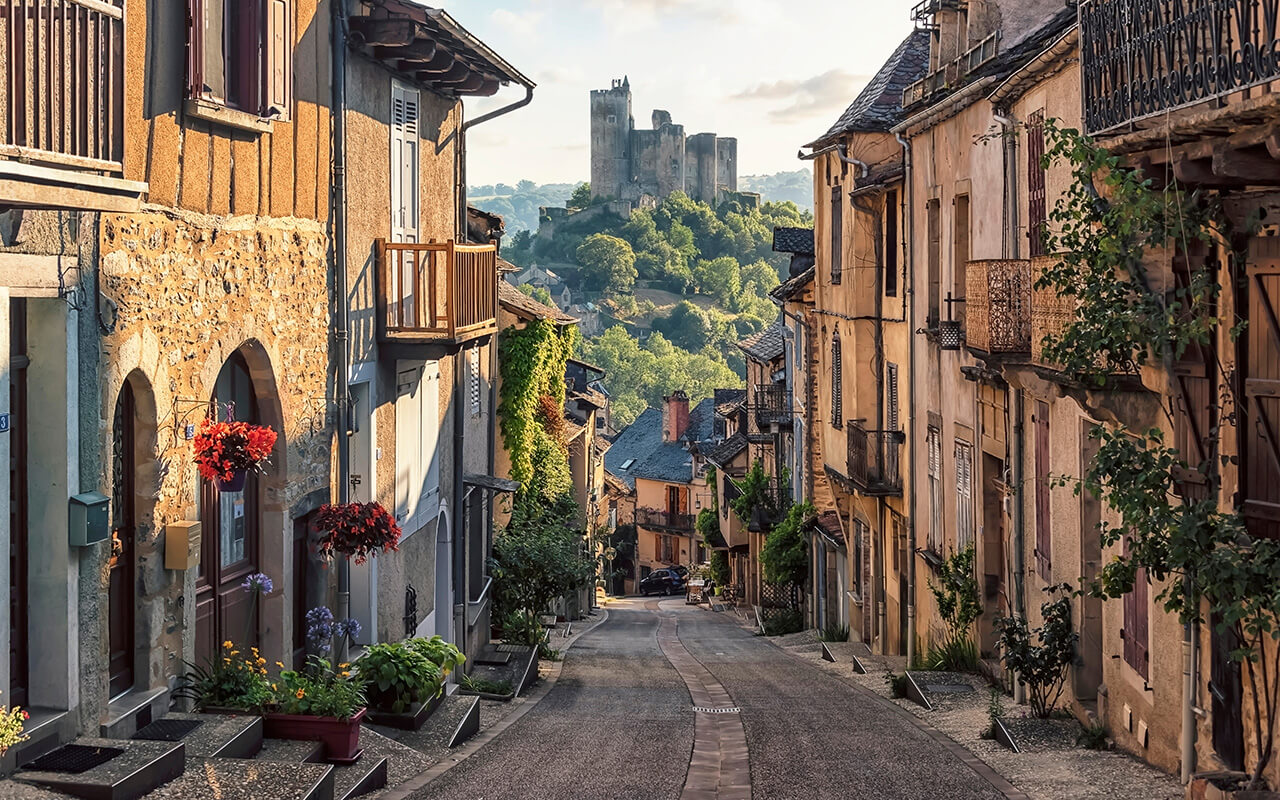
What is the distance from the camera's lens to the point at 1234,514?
7.29 metres

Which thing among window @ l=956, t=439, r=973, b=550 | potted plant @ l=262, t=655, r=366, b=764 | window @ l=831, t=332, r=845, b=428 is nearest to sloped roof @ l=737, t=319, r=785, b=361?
window @ l=831, t=332, r=845, b=428

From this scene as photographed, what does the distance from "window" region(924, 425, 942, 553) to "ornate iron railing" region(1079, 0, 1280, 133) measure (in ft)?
30.9

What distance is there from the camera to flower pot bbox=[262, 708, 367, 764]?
9016mm

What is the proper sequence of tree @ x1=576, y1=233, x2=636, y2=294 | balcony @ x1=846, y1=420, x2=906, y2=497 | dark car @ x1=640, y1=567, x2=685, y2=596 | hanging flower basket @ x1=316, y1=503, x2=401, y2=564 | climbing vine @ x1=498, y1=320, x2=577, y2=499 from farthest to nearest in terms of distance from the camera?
1. tree @ x1=576, y1=233, x2=636, y2=294
2. dark car @ x1=640, y1=567, x2=685, y2=596
3. climbing vine @ x1=498, y1=320, x2=577, y2=499
4. balcony @ x1=846, y1=420, x2=906, y2=497
5. hanging flower basket @ x1=316, y1=503, x2=401, y2=564

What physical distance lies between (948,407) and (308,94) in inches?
351

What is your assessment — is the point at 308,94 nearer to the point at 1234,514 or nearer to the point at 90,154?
the point at 90,154

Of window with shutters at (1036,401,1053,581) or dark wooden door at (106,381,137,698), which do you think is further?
window with shutters at (1036,401,1053,581)

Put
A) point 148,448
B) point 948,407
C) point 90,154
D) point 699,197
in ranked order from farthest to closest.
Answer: point 699,197
point 948,407
point 148,448
point 90,154

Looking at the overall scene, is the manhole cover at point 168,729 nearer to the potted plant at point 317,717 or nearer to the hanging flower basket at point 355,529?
the potted plant at point 317,717

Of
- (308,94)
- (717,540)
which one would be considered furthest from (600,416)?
(308,94)

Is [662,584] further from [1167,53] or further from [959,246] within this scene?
[1167,53]

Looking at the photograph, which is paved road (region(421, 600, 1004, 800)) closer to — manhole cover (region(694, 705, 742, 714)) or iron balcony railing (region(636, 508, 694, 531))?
manhole cover (region(694, 705, 742, 714))

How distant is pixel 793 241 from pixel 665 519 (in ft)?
122

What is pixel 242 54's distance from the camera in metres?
9.70
